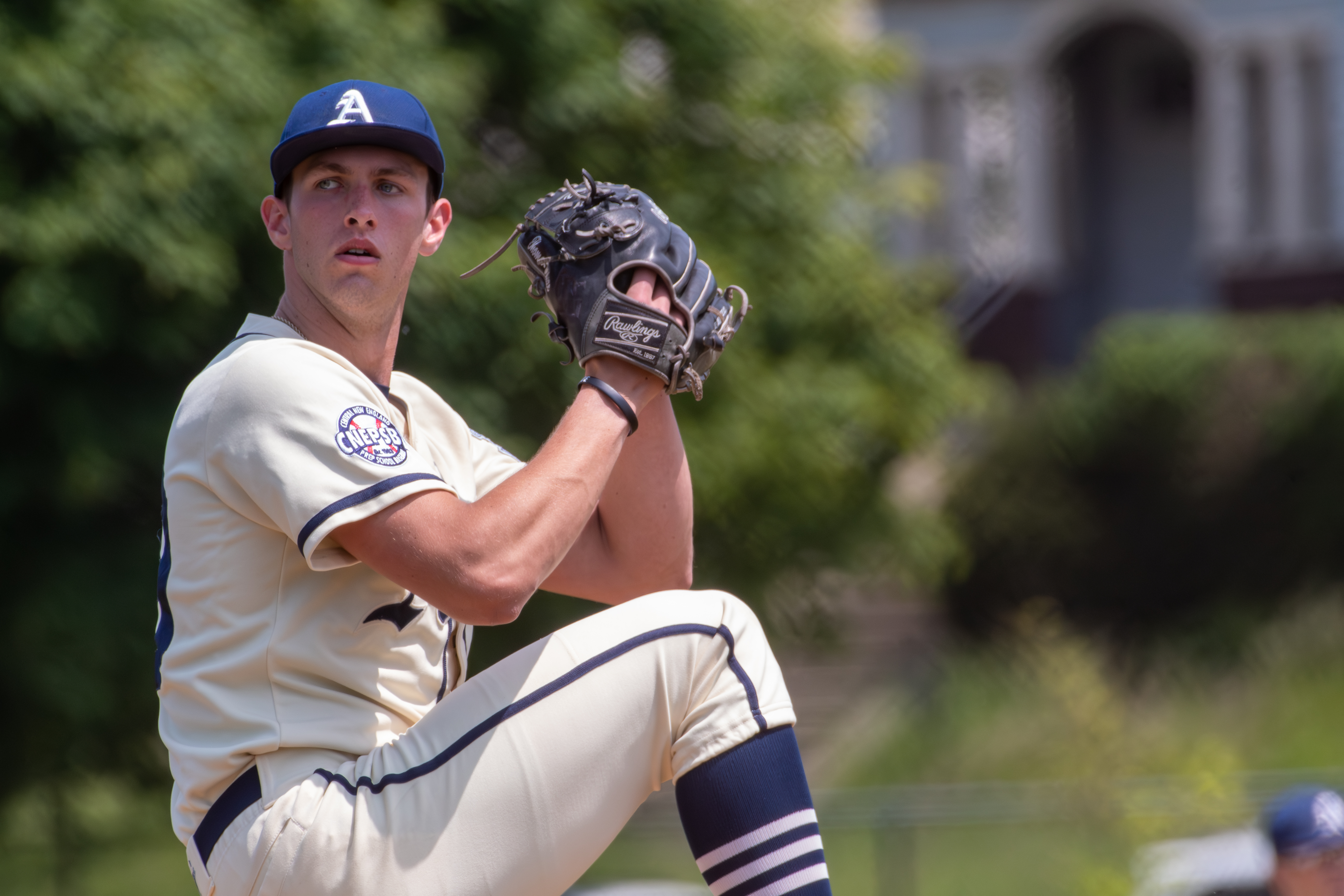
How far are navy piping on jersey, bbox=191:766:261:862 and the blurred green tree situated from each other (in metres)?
3.93

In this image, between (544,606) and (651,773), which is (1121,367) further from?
(651,773)

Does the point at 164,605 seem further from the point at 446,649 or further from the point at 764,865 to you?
the point at 764,865

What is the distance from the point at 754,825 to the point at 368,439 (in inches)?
31.4

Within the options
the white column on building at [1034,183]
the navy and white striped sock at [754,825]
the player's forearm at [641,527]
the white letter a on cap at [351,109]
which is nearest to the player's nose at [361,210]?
the white letter a on cap at [351,109]

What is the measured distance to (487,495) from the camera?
2.26 meters

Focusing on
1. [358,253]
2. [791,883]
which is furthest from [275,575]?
[791,883]

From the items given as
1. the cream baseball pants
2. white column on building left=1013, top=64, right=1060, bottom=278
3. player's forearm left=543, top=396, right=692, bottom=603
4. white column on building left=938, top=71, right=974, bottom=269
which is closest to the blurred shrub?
white column on building left=1013, top=64, right=1060, bottom=278

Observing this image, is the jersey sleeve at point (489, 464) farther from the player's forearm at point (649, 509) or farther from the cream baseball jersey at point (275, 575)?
the cream baseball jersey at point (275, 575)

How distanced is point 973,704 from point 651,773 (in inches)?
461

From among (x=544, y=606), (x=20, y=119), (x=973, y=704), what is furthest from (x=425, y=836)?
(x=973, y=704)

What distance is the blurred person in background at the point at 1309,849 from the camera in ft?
14.3

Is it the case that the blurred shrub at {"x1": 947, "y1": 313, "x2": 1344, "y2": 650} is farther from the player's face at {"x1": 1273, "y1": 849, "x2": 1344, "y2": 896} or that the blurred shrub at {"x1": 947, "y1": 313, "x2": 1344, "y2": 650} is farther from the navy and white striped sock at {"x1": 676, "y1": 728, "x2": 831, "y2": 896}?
the navy and white striped sock at {"x1": 676, "y1": 728, "x2": 831, "y2": 896}

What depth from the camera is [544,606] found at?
7.39m

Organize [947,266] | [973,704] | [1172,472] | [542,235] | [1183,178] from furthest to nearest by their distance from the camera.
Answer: [1183,178] < [1172,472] < [973,704] < [947,266] < [542,235]
